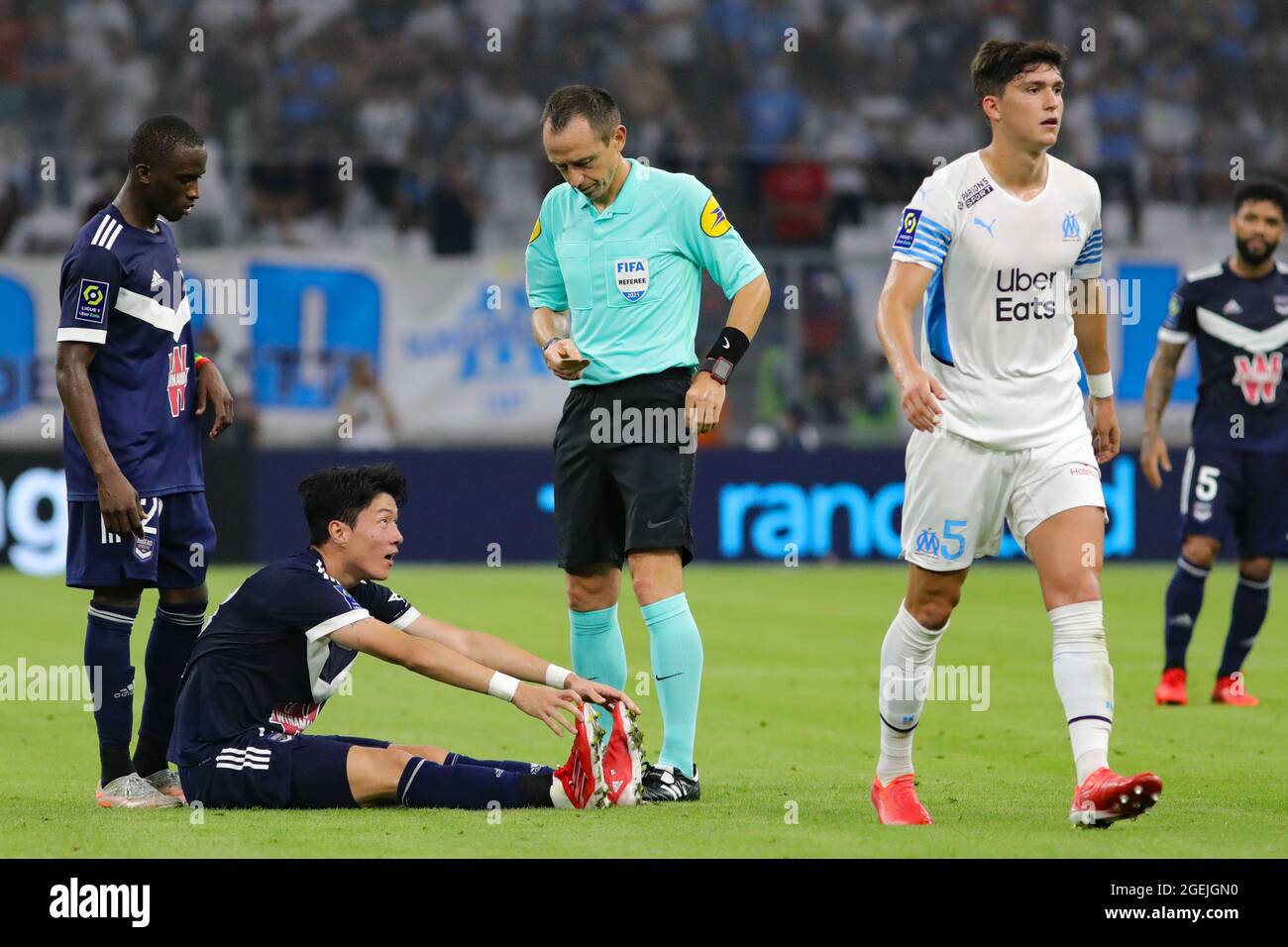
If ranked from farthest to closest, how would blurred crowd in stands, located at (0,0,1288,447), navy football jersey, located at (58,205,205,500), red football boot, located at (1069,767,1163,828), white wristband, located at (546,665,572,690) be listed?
blurred crowd in stands, located at (0,0,1288,447), navy football jersey, located at (58,205,205,500), white wristband, located at (546,665,572,690), red football boot, located at (1069,767,1163,828)

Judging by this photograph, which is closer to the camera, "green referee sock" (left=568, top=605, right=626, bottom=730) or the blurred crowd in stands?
"green referee sock" (left=568, top=605, right=626, bottom=730)

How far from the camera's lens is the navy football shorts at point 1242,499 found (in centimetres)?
907

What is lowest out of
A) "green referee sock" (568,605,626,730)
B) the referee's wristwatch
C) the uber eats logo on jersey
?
"green referee sock" (568,605,626,730)

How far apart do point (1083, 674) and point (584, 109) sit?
232 centimetres

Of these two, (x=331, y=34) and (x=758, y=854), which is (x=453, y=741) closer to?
(x=758, y=854)

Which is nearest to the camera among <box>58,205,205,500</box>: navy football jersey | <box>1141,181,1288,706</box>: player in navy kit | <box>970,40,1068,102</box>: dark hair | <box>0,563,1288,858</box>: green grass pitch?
<box>0,563,1288,858</box>: green grass pitch

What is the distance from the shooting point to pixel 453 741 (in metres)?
7.40

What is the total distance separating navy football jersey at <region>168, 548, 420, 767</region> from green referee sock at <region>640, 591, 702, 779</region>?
958 mm

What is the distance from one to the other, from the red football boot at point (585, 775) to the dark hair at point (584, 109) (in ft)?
6.14

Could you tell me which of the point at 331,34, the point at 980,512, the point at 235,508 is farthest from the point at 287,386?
the point at 980,512

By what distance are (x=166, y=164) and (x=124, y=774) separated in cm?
193

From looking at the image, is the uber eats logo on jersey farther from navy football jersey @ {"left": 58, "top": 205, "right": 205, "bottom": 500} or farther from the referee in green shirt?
navy football jersey @ {"left": 58, "top": 205, "right": 205, "bottom": 500}

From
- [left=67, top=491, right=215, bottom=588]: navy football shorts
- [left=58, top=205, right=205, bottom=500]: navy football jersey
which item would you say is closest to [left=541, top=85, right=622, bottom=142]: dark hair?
[left=58, top=205, right=205, bottom=500]: navy football jersey

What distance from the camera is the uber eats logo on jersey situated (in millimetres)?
5336
